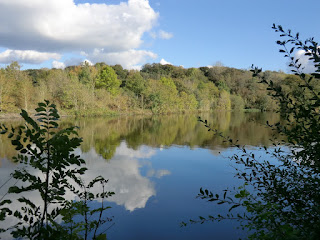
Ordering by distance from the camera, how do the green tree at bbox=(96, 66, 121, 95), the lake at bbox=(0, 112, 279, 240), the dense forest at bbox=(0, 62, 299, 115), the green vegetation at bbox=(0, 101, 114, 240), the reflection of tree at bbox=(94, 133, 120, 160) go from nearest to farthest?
the green vegetation at bbox=(0, 101, 114, 240) < the lake at bbox=(0, 112, 279, 240) < the reflection of tree at bbox=(94, 133, 120, 160) < the dense forest at bbox=(0, 62, 299, 115) < the green tree at bbox=(96, 66, 121, 95)

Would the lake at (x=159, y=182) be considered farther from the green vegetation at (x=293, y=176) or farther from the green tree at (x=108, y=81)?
the green tree at (x=108, y=81)

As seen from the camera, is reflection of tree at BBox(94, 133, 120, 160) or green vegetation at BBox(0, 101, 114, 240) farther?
reflection of tree at BBox(94, 133, 120, 160)

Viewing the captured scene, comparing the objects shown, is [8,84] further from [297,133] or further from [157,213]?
[297,133]

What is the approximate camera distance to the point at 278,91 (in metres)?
1.82

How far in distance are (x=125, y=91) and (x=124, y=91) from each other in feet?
0.83

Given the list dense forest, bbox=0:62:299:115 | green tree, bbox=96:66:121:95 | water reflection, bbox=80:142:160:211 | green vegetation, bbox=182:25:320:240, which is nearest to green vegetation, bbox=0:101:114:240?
green vegetation, bbox=182:25:320:240

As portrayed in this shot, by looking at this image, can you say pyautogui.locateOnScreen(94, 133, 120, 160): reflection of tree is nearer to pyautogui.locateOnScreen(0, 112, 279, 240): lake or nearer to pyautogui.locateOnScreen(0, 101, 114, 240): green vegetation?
pyautogui.locateOnScreen(0, 112, 279, 240): lake

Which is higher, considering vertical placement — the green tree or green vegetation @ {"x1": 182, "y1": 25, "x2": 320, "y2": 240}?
the green tree

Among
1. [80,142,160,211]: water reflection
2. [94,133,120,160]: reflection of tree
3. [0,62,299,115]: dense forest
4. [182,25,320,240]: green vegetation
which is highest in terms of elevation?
[0,62,299,115]: dense forest

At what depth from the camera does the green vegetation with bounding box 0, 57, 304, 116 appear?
2702 cm

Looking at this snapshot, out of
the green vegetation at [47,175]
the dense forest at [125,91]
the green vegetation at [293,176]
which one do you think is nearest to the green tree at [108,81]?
the dense forest at [125,91]

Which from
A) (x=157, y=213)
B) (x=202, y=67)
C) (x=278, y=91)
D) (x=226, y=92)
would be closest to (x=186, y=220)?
(x=157, y=213)

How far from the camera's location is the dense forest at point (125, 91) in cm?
Result: 2699

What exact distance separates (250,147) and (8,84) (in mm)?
24141
